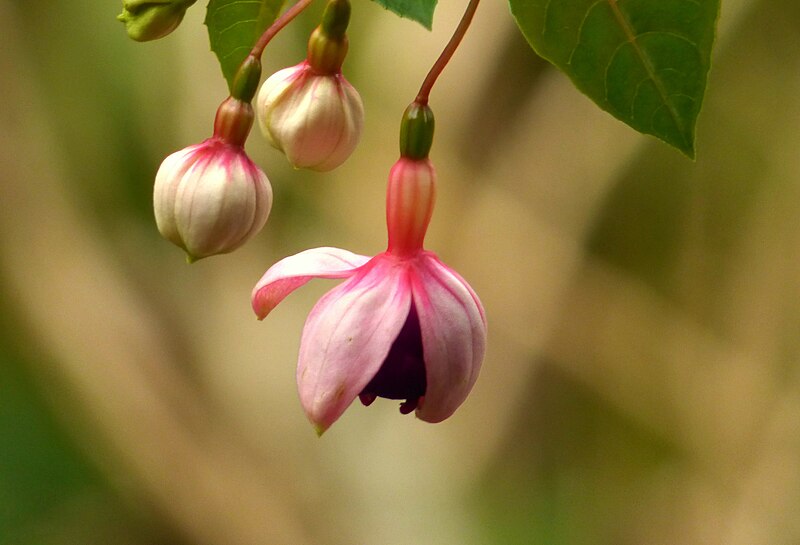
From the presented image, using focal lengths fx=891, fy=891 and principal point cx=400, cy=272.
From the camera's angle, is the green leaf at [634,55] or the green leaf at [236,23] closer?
the green leaf at [634,55]

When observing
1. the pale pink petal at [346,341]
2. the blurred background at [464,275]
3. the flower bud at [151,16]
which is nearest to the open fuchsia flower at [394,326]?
the pale pink petal at [346,341]

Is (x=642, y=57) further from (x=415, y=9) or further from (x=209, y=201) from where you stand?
(x=209, y=201)

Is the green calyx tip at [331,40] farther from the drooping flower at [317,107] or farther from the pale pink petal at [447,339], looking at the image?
the pale pink petal at [447,339]

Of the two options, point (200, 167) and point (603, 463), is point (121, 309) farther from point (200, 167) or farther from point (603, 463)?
point (200, 167)

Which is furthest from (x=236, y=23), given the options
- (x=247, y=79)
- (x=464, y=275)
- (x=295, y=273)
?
(x=464, y=275)

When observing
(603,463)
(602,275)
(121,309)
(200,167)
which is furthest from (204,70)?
(200,167)

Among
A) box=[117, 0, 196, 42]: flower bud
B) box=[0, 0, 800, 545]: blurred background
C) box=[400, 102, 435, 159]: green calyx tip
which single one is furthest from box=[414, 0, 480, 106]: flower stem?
box=[0, 0, 800, 545]: blurred background
